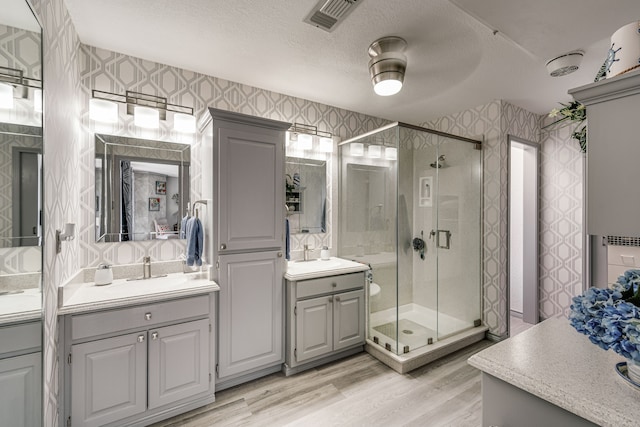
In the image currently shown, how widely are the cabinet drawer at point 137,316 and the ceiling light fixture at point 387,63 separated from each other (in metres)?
2.03

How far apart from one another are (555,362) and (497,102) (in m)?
2.84

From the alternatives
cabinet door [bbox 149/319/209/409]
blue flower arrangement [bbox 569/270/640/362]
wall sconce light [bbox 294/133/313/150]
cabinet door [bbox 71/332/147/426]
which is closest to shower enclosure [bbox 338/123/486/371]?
wall sconce light [bbox 294/133/313/150]

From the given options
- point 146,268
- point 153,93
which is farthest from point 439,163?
point 146,268

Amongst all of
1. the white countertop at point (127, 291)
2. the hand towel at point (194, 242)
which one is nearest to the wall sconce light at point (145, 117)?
the hand towel at point (194, 242)

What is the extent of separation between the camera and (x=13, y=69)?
36.3 inches

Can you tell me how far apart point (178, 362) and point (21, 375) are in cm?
97

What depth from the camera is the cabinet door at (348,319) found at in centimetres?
253

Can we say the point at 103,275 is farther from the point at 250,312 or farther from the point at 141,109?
the point at 141,109

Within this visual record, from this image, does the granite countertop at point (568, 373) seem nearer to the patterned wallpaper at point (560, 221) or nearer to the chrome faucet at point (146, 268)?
the chrome faucet at point (146, 268)

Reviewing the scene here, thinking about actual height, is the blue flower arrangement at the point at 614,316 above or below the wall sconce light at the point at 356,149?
below

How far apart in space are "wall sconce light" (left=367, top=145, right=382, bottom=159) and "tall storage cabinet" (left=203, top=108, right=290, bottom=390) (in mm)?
1007

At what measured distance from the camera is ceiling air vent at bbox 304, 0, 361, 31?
61.9 inches

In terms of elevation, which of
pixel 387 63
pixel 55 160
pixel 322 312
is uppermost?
pixel 387 63

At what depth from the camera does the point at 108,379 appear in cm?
165
